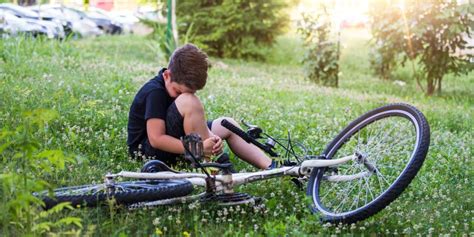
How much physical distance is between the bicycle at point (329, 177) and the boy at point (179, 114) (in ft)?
0.81

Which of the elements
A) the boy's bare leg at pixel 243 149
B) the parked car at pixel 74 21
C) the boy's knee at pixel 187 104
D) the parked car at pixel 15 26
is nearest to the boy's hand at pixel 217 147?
the boy's knee at pixel 187 104

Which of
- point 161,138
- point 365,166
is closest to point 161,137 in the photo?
point 161,138

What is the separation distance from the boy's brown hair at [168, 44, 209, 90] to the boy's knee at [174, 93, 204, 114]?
78 millimetres

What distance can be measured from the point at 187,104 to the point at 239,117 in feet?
8.09

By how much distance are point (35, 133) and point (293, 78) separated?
28.3 feet

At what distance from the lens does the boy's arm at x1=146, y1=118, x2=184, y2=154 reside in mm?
4520

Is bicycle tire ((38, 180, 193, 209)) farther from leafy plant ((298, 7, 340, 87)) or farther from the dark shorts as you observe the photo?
leafy plant ((298, 7, 340, 87))

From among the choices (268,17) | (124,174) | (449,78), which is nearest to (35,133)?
(124,174)

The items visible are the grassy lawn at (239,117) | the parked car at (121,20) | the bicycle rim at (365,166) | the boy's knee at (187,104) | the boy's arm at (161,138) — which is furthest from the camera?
the parked car at (121,20)

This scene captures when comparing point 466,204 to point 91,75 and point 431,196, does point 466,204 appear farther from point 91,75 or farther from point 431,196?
point 91,75

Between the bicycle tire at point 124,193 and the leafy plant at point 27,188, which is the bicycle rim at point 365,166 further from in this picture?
the leafy plant at point 27,188

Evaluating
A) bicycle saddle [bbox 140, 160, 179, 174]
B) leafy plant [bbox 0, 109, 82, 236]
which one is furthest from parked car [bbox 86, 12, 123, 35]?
leafy plant [bbox 0, 109, 82, 236]

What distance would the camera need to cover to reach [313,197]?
408 centimetres

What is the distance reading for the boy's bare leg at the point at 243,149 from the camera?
471 cm
